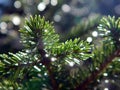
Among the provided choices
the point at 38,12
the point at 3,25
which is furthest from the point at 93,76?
the point at 3,25

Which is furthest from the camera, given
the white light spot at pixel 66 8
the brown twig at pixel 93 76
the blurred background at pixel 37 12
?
the white light spot at pixel 66 8

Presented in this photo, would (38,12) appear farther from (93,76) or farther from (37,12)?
(93,76)

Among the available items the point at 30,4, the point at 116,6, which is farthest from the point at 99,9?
the point at 30,4

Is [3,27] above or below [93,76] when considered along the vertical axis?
above

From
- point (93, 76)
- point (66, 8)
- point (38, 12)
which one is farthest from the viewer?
point (66, 8)

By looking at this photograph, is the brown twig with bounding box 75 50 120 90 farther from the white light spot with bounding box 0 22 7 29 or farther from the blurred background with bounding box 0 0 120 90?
the white light spot with bounding box 0 22 7 29

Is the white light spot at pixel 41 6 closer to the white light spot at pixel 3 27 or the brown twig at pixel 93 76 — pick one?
the white light spot at pixel 3 27

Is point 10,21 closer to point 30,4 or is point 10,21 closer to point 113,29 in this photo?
point 30,4

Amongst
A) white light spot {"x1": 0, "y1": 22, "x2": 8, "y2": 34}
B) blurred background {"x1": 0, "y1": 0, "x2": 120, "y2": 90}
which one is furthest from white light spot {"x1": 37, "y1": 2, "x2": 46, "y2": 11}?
white light spot {"x1": 0, "y1": 22, "x2": 8, "y2": 34}

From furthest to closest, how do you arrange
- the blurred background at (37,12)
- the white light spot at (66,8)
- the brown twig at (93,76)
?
the white light spot at (66,8)
the blurred background at (37,12)
the brown twig at (93,76)

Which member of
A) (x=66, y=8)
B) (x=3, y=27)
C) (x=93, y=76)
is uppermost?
(x=66, y=8)

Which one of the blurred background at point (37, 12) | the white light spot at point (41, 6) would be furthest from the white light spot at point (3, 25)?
the white light spot at point (41, 6)
